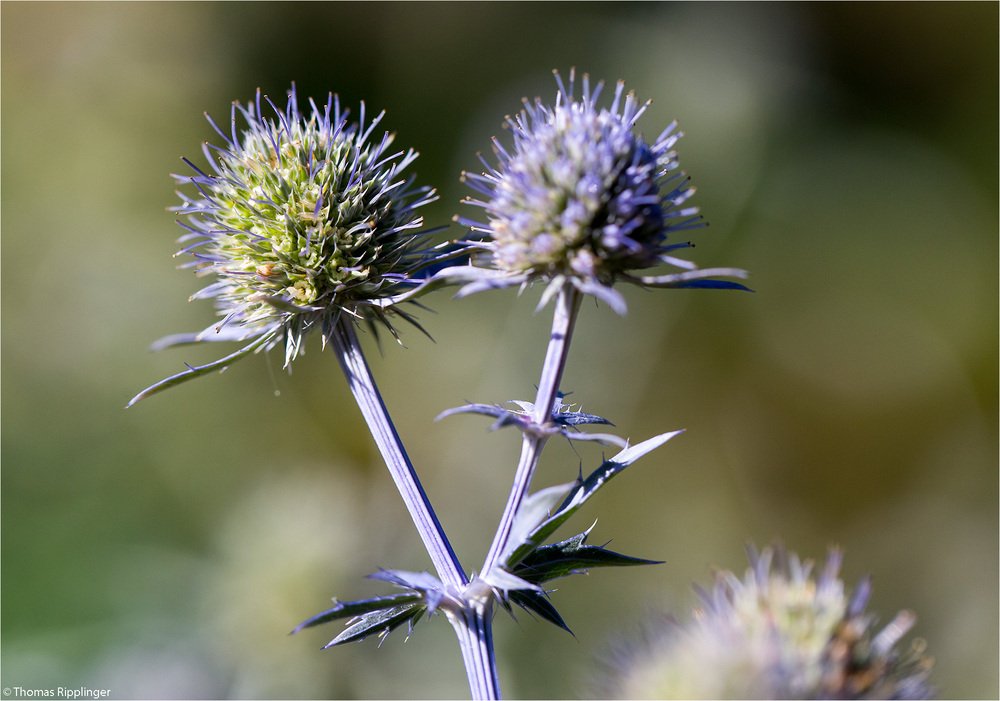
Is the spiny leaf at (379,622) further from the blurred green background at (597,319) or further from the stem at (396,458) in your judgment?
the blurred green background at (597,319)

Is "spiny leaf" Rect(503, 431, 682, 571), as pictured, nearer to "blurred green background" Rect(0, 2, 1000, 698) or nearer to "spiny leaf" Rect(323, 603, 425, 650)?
"spiny leaf" Rect(323, 603, 425, 650)

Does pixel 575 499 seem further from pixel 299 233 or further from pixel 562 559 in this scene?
pixel 299 233

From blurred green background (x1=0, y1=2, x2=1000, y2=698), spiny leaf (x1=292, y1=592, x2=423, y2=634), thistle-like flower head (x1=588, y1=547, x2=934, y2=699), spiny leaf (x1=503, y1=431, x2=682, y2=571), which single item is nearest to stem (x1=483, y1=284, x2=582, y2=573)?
spiny leaf (x1=503, y1=431, x2=682, y2=571)

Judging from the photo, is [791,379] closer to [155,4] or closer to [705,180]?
[705,180]

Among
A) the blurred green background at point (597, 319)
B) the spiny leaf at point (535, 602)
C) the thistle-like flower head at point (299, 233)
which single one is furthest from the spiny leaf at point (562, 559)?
the blurred green background at point (597, 319)

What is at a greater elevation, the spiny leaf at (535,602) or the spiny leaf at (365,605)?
the spiny leaf at (365,605)

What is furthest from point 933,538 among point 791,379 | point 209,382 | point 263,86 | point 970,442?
point 263,86
